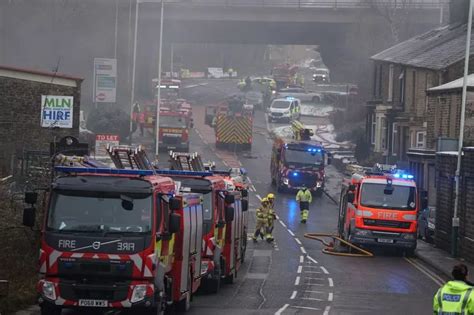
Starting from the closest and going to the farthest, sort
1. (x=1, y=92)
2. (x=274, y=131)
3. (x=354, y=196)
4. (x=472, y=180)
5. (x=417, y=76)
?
(x=472, y=180) → (x=354, y=196) → (x=1, y=92) → (x=417, y=76) → (x=274, y=131)

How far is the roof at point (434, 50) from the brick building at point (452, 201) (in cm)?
1649

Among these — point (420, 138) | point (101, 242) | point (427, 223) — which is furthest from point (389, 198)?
point (420, 138)

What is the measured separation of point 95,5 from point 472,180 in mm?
61061

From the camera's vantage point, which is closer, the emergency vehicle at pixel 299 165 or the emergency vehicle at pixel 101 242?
the emergency vehicle at pixel 101 242

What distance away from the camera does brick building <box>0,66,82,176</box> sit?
40531 millimetres

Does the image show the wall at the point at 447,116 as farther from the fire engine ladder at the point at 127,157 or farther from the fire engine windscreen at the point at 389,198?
the fire engine ladder at the point at 127,157

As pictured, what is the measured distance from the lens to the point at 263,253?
34.1 m

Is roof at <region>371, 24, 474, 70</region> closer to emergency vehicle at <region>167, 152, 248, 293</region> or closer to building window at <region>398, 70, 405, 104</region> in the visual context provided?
building window at <region>398, 70, 405, 104</region>

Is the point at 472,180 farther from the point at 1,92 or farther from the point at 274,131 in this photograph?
the point at 274,131

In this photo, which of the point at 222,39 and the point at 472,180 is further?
the point at 222,39

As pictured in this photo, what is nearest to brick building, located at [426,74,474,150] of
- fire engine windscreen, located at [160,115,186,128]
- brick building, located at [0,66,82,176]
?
brick building, located at [0,66,82,176]

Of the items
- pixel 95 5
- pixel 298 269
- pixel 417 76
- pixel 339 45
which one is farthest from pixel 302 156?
pixel 339 45

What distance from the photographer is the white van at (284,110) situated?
83062mm

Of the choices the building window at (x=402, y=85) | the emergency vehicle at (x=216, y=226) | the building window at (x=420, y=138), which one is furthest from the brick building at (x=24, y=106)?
the building window at (x=402, y=85)
